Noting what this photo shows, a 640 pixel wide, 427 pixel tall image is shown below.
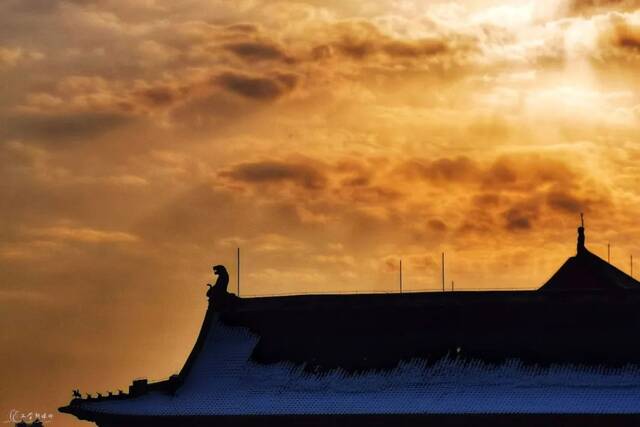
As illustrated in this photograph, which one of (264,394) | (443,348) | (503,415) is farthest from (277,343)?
(503,415)

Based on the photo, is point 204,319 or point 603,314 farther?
point 204,319

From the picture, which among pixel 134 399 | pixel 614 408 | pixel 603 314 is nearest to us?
pixel 614 408

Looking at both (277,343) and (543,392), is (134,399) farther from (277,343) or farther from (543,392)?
(543,392)

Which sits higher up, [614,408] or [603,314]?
[603,314]

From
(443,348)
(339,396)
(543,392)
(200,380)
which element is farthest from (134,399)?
(543,392)

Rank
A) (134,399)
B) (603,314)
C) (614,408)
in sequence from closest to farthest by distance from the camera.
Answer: (614,408)
(603,314)
(134,399)

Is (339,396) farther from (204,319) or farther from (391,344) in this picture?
(204,319)

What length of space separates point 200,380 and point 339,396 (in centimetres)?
817

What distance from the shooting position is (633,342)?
62.3 meters

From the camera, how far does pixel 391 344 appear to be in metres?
66.4

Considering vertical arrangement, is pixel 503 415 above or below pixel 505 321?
below

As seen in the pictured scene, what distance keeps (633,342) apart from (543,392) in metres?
4.49

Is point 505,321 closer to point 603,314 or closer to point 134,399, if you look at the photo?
point 603,314

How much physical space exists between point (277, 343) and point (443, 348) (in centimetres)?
848
